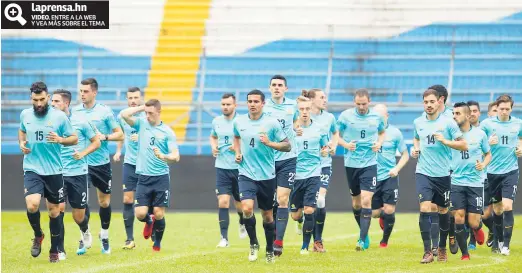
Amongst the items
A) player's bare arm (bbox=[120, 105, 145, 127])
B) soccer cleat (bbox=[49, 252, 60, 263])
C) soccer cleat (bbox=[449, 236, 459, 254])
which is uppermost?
player's bare arm (bbox=[120, 105, 145, 127])

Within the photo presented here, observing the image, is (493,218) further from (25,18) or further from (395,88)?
(25,18)

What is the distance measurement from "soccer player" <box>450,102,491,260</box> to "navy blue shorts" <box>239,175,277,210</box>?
2706mm

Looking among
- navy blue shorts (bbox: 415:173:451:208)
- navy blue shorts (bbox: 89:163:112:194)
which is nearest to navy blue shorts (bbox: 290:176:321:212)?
navy blue shorts (bbox: 415:173:451:208)

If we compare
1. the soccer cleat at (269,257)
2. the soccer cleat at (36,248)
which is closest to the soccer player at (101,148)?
the soccer cleat at (36,248)

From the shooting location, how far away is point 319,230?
15.9 meters

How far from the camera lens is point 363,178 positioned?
642 inches

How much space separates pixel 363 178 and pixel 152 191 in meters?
3.44

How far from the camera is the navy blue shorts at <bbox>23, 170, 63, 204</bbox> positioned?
13.6m

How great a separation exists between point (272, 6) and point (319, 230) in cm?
1432

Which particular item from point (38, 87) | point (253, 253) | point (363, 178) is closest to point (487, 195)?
point (363, 178)

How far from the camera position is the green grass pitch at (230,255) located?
13266 mm

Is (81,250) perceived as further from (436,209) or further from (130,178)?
(436,209)

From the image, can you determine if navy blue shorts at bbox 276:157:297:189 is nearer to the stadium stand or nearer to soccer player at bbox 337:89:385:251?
soccer player at bbox 337:89:385:251

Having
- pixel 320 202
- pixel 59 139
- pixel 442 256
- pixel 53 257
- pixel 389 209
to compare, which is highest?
pixel 59 139
